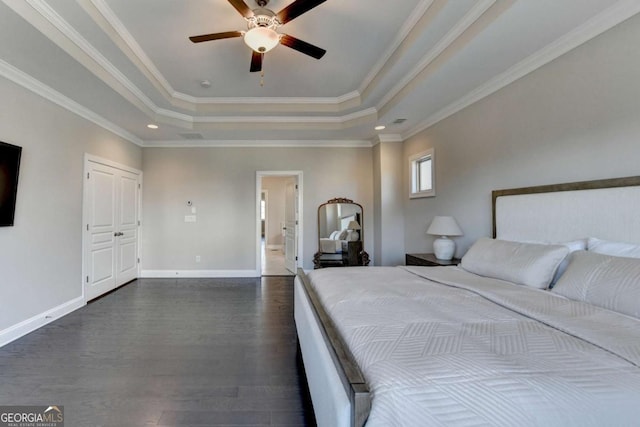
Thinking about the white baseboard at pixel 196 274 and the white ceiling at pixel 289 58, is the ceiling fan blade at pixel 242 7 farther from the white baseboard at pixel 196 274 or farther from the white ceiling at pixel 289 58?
the white baseboard at pixel 196 274

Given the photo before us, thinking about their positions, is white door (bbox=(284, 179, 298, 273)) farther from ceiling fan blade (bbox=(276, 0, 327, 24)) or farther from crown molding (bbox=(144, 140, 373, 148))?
ceiling fan blade (bbox=(276, 0, 327, 24))

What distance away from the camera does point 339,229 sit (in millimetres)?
5578

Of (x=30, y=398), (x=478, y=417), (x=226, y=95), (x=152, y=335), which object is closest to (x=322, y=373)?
(x=478, y=417)

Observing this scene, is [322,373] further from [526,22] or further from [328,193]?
[328,193]

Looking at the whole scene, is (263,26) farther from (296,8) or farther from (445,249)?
(445,249)

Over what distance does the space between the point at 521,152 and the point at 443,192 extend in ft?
4.37

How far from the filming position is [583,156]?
225 cm

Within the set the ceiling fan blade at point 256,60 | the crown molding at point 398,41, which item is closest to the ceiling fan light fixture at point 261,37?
the ceiling fan blade at point 256,60

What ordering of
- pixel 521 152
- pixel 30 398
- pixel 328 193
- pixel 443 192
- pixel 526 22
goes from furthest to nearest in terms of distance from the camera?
pixel 328 193, pixel 443 192, pixel 521 152, pixel 526 22, pixel 30 398

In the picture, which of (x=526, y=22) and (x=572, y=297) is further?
(x=526, y=22)

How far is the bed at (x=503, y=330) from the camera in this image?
2.86 ft

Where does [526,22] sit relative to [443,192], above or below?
above

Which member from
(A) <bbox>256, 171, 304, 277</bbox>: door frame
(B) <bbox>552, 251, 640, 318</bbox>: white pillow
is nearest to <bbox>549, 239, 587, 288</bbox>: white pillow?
(B) <bbox>552, 251, 640, 318</bbox>: white pillow

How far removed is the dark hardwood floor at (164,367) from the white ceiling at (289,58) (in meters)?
2.64
